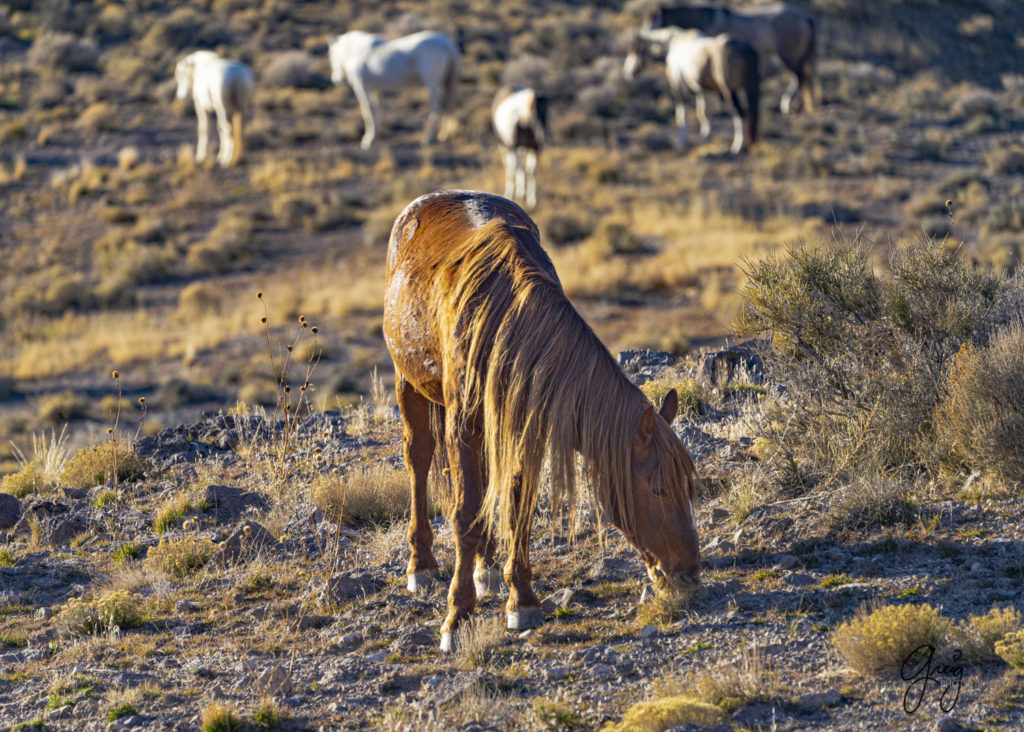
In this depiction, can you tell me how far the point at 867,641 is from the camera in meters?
4.44

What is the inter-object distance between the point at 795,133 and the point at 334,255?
43.8ft

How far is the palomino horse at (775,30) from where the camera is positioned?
2986 centimetres

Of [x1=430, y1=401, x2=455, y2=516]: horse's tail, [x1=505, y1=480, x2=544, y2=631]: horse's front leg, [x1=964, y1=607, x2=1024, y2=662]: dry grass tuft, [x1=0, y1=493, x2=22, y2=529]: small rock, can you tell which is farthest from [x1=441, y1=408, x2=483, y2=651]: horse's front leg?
[x1=0, y1=493, x2=22, y2=529]: small rock

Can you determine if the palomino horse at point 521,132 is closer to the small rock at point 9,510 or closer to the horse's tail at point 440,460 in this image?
the small rock at point 9,510

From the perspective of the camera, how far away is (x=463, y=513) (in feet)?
17.2

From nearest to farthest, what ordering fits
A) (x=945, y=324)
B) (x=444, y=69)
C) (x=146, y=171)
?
(x=945, y=324) < (x=146, y=171) < (x=444, y=69)

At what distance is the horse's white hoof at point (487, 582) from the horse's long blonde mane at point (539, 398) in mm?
640

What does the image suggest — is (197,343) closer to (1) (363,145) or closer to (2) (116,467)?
(2) (116,467)

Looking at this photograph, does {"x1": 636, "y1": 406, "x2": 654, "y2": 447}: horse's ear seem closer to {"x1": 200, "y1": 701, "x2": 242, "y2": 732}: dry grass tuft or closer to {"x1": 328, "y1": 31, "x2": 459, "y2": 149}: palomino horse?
{"x1": 200, "y1": 701, "x2": 242, "y2": 732}: dry grass tuft

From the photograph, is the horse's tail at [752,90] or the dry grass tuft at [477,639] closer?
the dry grass tuft at [477,639]

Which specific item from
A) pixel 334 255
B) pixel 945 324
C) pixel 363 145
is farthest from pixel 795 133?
pixel 945 324

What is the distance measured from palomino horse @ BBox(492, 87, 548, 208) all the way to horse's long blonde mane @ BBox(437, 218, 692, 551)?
1665 cm

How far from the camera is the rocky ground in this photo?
177 inches

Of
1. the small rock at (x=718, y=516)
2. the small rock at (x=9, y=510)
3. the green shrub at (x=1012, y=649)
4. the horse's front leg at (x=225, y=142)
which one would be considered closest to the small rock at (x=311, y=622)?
the small rock at (x=718, y=516)
